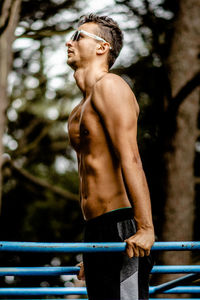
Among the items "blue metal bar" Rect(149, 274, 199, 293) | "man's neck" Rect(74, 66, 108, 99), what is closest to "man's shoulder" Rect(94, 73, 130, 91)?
"man's neck" Rect(74, 66, 108, 99)

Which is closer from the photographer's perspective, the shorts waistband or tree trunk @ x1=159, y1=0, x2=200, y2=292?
the shorts waistband

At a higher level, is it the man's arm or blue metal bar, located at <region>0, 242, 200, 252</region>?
the man's arm

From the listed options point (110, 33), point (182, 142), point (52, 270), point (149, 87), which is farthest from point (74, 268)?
point (149, 87)

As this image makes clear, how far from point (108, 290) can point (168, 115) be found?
3610 millimetres

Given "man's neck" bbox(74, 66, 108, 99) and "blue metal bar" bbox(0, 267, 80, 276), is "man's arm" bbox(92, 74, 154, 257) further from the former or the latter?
"blue metal bar" bbox(0, 267, 80, 276)

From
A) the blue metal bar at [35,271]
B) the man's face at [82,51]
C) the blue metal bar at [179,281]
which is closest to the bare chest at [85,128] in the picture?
the man's face at [82,51]

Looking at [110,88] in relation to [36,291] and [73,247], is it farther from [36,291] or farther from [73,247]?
[36,291]

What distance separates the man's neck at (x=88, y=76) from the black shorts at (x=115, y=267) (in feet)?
1.81

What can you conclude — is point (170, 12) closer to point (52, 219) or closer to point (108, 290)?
point (108, 290)

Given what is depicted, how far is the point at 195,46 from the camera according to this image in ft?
18.5

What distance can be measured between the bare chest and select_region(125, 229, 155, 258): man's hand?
0.42m

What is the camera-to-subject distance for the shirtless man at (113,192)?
160cm

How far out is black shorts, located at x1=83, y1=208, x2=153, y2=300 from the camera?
1.65 m

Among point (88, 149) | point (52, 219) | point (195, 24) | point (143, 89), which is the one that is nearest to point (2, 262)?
point (52, 219)
